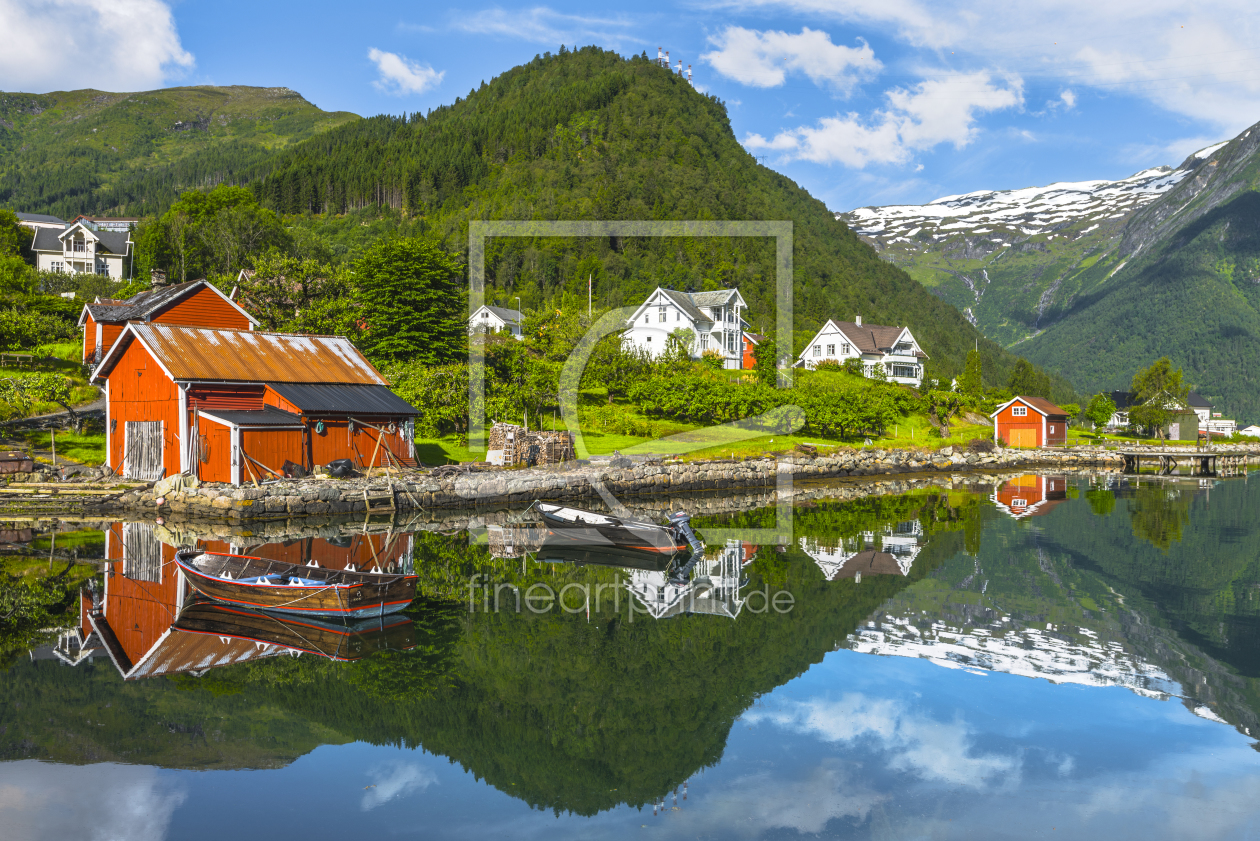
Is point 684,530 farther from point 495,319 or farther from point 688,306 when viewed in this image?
point 495,319

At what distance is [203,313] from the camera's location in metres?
43.0

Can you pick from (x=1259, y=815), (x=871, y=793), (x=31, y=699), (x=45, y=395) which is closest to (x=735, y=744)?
(x=871, y=793)

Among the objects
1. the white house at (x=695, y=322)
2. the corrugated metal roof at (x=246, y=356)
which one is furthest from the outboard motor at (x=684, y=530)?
the white house at (x=695, y=322)

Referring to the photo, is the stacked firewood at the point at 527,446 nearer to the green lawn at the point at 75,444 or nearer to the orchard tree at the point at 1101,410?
the green lawn at the point at 75,444

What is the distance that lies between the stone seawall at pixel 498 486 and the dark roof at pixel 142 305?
15.0 m

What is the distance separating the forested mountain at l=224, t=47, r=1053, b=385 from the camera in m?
110

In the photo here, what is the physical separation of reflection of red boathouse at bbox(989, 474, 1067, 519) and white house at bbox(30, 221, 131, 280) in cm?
9999

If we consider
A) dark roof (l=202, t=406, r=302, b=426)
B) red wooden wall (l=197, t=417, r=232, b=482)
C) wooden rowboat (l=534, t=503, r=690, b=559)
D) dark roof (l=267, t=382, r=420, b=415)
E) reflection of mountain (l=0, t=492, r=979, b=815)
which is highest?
dark roof (l=267, t=382, r=420, b=415)

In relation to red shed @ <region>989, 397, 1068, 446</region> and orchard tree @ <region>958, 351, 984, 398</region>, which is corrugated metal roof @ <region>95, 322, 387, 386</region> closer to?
red shed @ <region>989, 397, 1068, 446</region>

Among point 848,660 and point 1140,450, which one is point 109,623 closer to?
point 848,660

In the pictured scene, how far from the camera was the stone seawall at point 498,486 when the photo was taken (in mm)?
29406

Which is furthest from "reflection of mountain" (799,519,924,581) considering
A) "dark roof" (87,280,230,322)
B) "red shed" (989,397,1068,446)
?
"red shed" (989,397,1068,446)

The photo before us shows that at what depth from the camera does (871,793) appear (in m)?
9.16

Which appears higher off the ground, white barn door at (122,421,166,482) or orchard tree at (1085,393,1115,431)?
orchard tree at (1085,393,1115,431)
